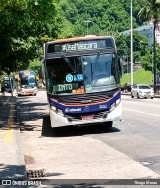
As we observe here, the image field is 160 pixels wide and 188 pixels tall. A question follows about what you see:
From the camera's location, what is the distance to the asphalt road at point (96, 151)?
8.69 metres

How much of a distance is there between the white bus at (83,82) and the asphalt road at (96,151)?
2.34ft

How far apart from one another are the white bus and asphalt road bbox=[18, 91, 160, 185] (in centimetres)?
71

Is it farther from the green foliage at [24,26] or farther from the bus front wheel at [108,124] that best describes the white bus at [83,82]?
the green foliage at [24,26]

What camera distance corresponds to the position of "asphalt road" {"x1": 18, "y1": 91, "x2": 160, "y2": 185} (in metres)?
8.69

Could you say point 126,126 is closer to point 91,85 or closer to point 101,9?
point 91,85

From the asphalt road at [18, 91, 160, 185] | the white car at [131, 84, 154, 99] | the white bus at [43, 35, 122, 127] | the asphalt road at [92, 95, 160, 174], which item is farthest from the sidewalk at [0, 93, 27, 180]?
the white car at [131, 84, 154, 99]

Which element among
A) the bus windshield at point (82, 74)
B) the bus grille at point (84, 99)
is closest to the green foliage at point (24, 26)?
the bus windshield at point (82, 74)

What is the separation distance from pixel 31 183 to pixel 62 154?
11.4 ft

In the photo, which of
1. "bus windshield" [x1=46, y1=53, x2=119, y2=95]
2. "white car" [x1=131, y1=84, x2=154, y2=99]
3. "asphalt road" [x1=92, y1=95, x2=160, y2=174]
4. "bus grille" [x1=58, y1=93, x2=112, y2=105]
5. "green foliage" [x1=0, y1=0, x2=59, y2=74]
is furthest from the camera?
"white car" [x1=131, y1=84, x2=154, y2=99]

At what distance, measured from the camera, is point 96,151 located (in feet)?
37.2

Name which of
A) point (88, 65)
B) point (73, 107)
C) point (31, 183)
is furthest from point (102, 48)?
point (31, 183)

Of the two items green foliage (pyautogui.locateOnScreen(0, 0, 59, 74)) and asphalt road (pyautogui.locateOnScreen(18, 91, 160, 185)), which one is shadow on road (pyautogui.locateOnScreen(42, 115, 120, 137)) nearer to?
asphalt road (pyautogui.locateOnScreen(18, 91, 160, 185))

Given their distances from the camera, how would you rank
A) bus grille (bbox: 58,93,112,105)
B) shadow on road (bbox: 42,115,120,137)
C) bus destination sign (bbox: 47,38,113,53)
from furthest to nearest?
shadow on road (bbox: 42,115,120,137)
bus destination sign (bbox: 47,38,113,53)
bus grille (bbox: 58,93,112,105)

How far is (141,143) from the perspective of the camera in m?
12.3
